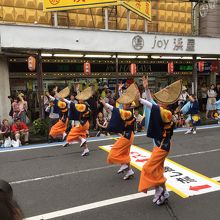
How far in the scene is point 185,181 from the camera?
6.53 m

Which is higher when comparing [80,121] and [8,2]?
[8,2]

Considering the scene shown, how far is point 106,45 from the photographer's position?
14.7 meters

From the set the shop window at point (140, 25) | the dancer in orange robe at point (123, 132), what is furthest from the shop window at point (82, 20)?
the dancer in orange robe at point (123, 132)

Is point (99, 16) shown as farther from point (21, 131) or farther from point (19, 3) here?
point (21, 131)

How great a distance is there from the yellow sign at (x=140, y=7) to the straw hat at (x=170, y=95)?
10.2 meters

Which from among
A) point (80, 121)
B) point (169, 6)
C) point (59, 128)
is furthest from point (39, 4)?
point (169, 6)

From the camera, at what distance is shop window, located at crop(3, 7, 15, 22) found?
14.3 metres

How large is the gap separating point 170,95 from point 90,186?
239 centimetres

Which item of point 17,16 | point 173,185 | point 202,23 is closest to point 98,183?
point 173,185

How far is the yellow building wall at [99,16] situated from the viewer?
47.9ft

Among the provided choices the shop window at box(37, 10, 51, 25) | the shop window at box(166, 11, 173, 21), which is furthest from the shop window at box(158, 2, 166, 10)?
the shop window at box(37, 10, 51, 25)

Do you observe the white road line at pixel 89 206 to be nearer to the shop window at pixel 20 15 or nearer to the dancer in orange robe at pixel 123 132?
the dancer in orange robe at pixel 123 132

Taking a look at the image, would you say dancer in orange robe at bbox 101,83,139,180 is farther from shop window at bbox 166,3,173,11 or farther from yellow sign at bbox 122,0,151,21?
shop window at bbox 166,3,173,11

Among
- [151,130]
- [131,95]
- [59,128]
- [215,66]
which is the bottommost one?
[59,128]
